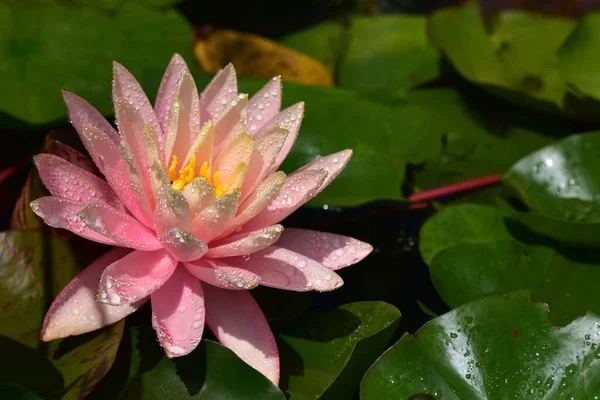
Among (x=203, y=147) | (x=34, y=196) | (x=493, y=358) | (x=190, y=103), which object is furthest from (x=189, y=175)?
(x=493, y=358)

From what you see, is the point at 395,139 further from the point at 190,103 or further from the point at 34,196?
the point at 34,196

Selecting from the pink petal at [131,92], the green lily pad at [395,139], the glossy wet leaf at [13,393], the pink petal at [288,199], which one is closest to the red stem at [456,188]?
the green lily pad at [395,139]

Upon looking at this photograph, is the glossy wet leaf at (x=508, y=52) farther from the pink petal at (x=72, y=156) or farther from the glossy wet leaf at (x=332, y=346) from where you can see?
the pink petal at (x=72, y=156)

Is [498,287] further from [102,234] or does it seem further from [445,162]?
[102,234]

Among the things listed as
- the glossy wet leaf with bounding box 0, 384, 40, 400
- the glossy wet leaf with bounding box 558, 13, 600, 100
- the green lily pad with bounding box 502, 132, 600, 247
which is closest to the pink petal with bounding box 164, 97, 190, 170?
the glossy wet leaf with bounding box 0, 384, 40, 400

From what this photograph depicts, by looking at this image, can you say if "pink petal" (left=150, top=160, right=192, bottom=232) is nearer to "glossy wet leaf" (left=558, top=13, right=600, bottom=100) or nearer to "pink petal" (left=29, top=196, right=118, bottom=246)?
"pink petal" (left=29, top=196, right=118, bottom=246)
